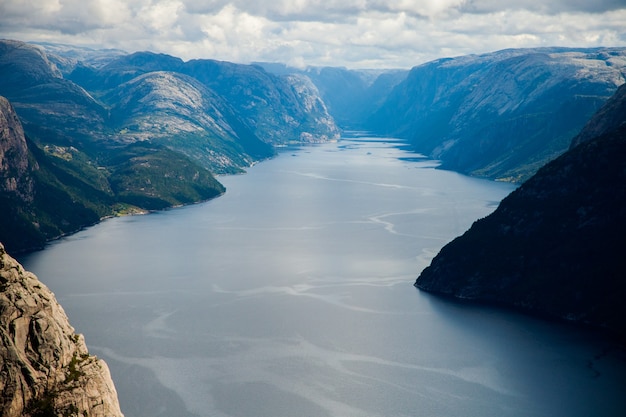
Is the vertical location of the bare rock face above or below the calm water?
above

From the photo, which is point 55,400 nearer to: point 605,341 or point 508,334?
point 508,334

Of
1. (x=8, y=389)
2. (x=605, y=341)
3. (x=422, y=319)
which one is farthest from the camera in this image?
(x=422, y=319)

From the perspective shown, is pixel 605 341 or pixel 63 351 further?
pixel 605 341

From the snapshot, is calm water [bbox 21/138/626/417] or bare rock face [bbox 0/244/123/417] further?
calm water [bbox 21/138/626/417]

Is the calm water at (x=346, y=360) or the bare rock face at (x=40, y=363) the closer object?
the bare rock face at (x=40, y=363)

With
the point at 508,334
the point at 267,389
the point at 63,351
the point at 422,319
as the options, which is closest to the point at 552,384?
the point at 508,334

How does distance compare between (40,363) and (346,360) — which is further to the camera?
(346,360)

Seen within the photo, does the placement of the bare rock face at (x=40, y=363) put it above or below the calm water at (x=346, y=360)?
above

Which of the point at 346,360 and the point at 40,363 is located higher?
the point at 40,363
